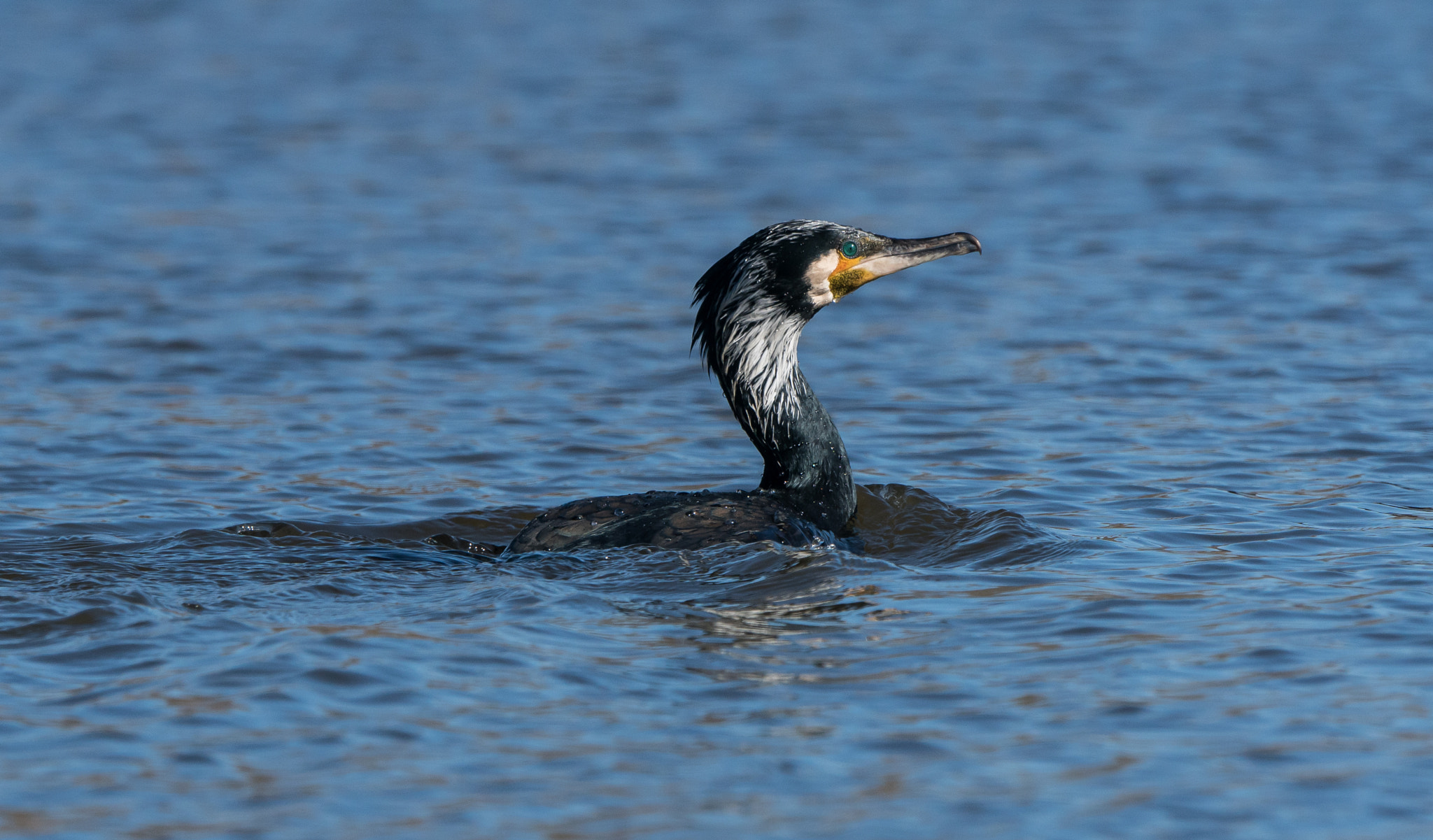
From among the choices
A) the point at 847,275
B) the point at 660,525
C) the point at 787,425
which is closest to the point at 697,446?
the point at 787,425

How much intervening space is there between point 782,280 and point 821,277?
0.22 meters

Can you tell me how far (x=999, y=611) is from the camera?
6.99m

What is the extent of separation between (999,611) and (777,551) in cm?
98

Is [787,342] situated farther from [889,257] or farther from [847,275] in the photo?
[889,257]

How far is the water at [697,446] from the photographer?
548 centimetres

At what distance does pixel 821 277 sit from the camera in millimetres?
8320

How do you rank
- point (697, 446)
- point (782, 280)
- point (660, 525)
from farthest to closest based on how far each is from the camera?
point (697, 446) < point (782, 280) < point (660, 525)

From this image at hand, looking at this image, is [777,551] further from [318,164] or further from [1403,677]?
[318,164]

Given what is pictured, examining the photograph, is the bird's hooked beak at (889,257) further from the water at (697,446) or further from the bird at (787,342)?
the water at (697,446)

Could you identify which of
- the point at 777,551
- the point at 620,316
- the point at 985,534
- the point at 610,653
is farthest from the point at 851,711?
the point at 620,316

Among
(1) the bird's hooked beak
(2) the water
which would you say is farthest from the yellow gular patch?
(2) the water

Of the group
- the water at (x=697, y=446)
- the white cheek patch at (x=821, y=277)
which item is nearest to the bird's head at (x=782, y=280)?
the white cheek patch at (x=821, y=277)

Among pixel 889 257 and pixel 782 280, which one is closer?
pixel 782 280

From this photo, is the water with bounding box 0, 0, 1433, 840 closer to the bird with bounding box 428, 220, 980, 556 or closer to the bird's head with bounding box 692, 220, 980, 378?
the bird with bounding box 428, 220, 980, 556
